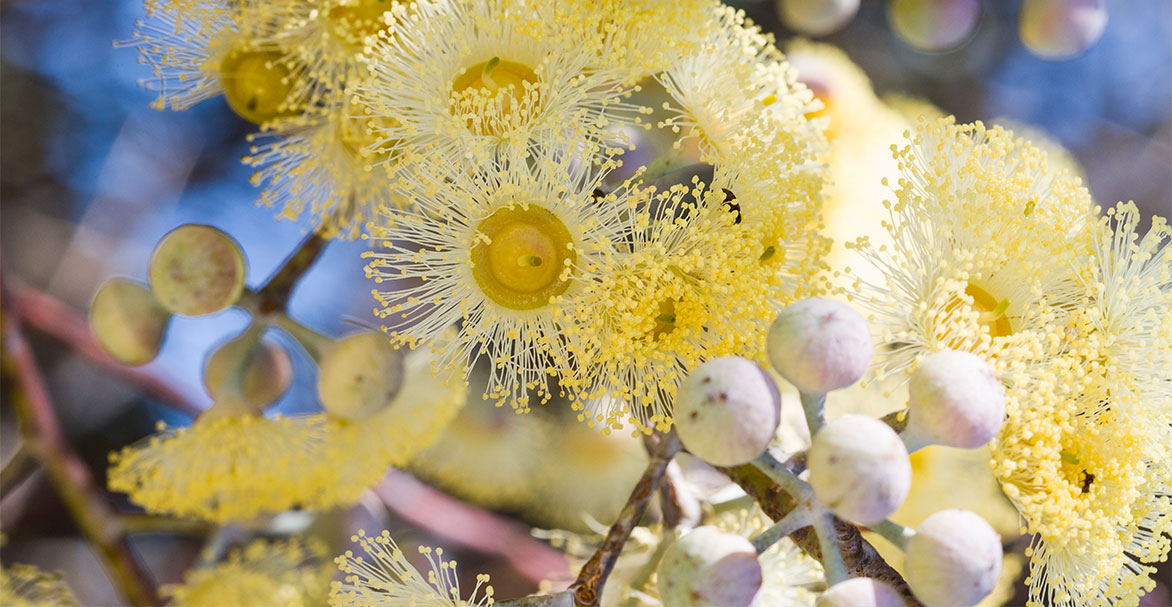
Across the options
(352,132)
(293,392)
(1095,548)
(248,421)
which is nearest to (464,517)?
(293,392)

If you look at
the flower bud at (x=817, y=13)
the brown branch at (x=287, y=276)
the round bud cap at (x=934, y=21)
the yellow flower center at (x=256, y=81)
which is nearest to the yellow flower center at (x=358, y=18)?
the yellow flower center at (x=256, y=81)

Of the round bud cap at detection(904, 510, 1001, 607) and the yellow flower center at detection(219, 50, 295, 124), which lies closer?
the round bud cap at detection(904, 510, 1001, 607)

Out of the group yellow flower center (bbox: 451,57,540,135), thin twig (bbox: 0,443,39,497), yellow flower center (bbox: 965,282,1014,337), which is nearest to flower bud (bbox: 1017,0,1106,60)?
yellow flower center (bbox: 965,282,1014,337)

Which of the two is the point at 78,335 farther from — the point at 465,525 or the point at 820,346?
the point at 820,346

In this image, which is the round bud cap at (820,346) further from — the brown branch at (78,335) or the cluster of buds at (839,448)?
the brown branch at (78,335)

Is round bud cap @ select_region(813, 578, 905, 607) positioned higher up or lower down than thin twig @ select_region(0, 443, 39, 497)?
higher up

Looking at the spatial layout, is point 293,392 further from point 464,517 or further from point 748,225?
point 748,225

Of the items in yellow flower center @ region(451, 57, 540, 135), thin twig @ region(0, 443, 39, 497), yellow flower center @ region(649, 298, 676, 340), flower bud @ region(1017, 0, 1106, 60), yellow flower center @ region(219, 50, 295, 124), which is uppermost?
flower bud @ region(1017, 0, 1106, 60)

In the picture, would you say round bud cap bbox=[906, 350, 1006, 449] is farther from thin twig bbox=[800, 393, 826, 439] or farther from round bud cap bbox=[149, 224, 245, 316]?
round bud cap bbox=[149, 224, 245, 316]
